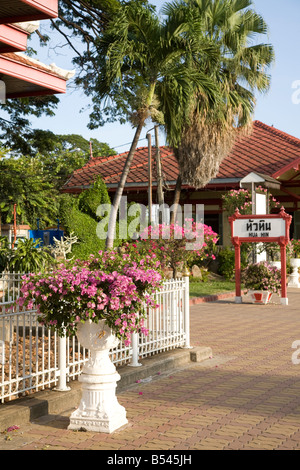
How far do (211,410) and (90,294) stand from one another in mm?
1993

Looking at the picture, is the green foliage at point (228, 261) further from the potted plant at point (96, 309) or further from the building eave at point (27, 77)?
the potted plant at point (96, 309)

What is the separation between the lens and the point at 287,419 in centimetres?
638

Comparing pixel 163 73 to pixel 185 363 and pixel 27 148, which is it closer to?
pixel 185 363

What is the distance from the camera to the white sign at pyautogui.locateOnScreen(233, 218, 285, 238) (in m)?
18.4

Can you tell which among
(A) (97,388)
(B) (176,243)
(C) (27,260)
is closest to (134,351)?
(A) (97,388)

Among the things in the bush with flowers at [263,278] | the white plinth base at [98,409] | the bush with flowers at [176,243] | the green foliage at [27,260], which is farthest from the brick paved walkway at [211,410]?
the bush with flowers at [263,278]

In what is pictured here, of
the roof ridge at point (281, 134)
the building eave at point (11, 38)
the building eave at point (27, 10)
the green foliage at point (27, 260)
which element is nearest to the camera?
the building eave at point (27, 10)

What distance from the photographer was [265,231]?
61.0ft

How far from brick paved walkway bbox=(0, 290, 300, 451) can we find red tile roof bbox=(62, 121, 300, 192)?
17.3 meters

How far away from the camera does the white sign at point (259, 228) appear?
60.5ft

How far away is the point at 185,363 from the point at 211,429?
332 centimetres

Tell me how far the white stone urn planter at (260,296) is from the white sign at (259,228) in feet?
5.25

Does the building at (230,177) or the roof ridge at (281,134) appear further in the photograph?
the roof ridge at (281,134)

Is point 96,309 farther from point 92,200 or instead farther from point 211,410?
point 92,200
